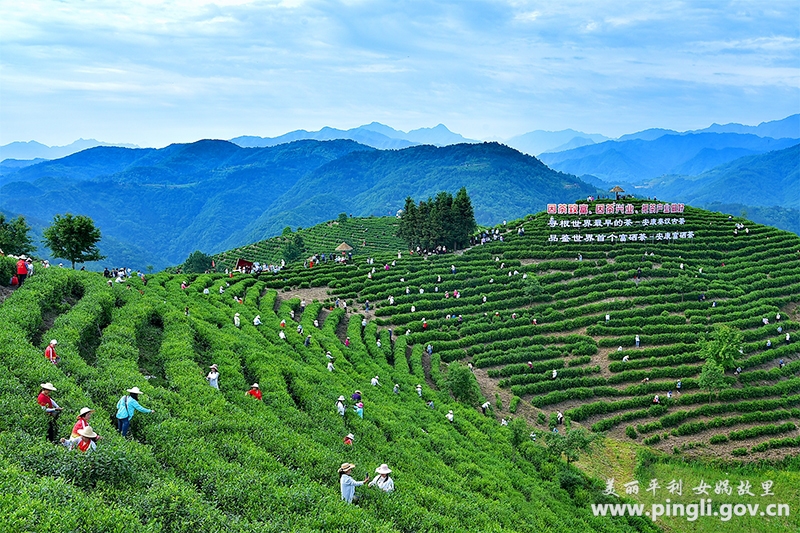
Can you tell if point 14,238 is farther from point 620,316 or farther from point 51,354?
point 620,316

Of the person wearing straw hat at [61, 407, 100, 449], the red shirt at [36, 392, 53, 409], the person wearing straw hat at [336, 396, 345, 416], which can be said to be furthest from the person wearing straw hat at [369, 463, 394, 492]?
the red shirt at [36, 392, 53, 409]

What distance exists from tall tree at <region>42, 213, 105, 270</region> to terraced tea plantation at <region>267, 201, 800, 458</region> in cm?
1424

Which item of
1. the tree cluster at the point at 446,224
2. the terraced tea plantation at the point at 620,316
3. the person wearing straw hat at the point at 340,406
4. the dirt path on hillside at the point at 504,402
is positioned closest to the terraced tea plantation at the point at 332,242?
the tree cluster at the point at 446,224

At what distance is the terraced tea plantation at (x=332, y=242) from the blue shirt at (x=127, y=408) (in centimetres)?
6179

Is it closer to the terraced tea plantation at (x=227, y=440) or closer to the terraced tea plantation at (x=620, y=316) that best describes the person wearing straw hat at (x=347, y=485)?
the terraced tea plantation at (x=227, y=440)

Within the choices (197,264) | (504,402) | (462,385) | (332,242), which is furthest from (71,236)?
(332,242)

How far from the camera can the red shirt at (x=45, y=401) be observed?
467 inches

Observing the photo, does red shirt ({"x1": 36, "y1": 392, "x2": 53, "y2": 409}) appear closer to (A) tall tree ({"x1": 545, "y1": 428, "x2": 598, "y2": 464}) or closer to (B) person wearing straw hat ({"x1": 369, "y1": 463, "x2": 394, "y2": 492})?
(B) person wearing straw hat ({"x1": 369, "y1": 463, "x2": 394, "y2": 492})

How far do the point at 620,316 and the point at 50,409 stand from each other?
38.3 meters

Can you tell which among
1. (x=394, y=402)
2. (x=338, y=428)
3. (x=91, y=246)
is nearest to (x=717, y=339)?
(x=394, y=402)

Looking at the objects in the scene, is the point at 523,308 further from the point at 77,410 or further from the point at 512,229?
the point at 77,410

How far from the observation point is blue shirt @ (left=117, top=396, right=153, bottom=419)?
12383 mm

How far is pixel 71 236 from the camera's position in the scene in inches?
1409

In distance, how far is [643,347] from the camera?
36.6 metres
